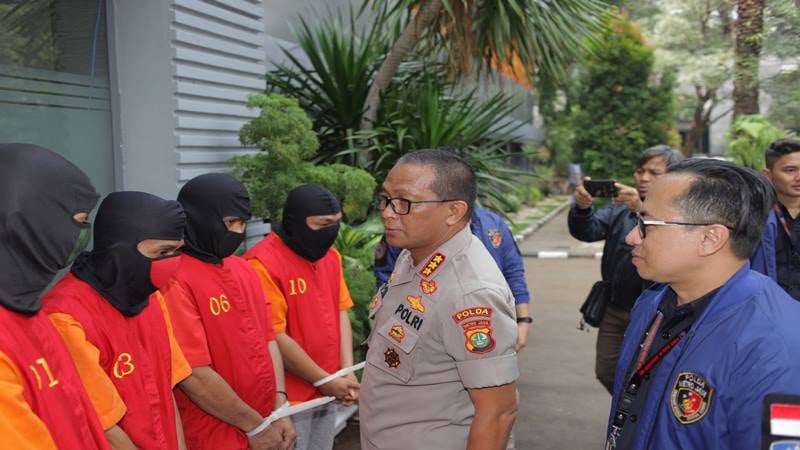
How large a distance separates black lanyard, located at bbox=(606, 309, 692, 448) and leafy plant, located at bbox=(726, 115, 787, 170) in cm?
1208

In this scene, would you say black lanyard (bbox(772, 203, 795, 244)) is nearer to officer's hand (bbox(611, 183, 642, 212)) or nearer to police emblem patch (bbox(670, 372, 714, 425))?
officer's hand (bbox(611, 183, 642, 212))

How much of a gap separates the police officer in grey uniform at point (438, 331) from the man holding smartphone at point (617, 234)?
2116mm

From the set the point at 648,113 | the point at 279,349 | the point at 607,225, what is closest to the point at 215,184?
the point at 279,349

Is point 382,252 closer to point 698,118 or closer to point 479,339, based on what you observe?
point 479,339

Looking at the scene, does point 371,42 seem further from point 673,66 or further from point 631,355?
point 673,66

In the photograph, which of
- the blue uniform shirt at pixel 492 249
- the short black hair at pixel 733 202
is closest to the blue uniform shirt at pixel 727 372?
the short black hair at pixel 733 202

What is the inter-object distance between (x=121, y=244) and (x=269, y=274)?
1.25 meters

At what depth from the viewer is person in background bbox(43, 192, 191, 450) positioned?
7.76 feet

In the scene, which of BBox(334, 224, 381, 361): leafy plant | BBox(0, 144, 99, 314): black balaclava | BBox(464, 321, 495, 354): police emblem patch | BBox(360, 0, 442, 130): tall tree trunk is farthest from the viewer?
BBox(360, 0, 442, 130): tall tree trunk

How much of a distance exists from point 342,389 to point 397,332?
139cm

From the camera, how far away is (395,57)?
7590mm

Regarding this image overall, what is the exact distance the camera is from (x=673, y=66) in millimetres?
25484

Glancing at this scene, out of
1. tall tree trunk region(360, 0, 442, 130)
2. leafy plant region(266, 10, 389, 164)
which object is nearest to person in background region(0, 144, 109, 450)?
leafy plant region(266, 10, 389, 164)

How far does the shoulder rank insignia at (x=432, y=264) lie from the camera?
2.56 m
